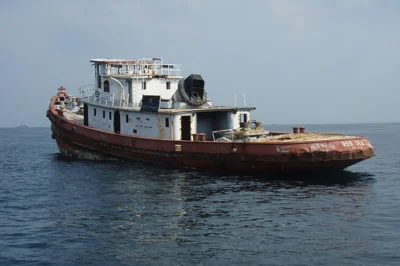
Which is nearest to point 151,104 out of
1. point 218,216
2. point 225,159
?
point 225,159

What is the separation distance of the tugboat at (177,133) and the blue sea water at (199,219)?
1060 millimetres

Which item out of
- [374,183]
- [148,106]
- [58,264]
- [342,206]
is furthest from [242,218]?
[148,106]

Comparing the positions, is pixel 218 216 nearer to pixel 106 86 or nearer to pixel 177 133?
pixel 177 133

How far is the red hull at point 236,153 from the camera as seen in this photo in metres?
23.0

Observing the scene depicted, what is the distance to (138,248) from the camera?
14016 mm

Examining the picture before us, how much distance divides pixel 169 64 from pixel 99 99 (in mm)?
5997

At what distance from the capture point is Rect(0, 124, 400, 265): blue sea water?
13.4m

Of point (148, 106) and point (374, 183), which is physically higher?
point (148, 106)

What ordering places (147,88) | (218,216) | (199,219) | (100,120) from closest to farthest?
(199,219) < (218,216) < (147,88) < (100,120)

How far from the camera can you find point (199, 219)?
56.1ft

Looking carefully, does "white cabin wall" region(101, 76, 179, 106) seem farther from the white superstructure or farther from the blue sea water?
the blue sea water

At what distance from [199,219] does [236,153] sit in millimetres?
8277

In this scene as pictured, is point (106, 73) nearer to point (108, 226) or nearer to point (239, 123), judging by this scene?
point (239, 123)

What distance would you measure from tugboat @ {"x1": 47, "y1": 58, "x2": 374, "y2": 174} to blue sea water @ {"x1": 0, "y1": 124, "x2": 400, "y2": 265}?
3.48 feet
